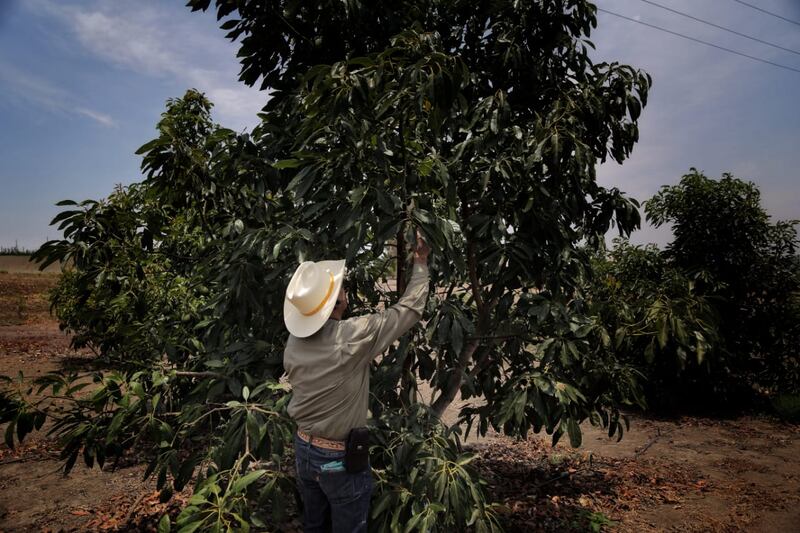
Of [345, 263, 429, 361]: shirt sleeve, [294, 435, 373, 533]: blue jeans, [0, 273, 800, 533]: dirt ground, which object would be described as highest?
[345, 263, 429, 361]: shirt sleeve

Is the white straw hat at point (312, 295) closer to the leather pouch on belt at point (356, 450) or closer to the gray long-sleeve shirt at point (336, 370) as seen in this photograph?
the gray long-sleeve shirt at point (336, 370)

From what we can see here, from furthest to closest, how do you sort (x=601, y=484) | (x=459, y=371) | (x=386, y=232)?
(x=601, y=484), (x=459, y=371), (x=386, y=232)

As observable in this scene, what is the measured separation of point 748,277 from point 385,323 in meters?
7.15

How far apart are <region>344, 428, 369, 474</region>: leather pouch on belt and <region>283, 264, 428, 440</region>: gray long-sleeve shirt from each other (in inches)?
2.5

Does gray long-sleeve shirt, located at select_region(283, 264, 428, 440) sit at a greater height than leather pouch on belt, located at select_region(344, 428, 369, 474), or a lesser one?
greater

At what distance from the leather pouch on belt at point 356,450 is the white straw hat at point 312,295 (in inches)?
19.9

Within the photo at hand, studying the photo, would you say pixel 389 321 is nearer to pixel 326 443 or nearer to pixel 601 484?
pixel 326 443

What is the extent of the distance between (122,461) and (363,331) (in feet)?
15.8

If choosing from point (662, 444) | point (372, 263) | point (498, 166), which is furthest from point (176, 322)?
point (662, 444)

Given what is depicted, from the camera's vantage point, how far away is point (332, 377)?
2.23 meters

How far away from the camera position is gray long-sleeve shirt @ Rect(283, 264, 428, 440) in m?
2.23

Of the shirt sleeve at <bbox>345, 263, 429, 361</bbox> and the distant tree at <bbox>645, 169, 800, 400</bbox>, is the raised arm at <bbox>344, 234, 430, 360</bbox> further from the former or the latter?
the distant tree at <bbox>645, 169, 800, 400</bbox>

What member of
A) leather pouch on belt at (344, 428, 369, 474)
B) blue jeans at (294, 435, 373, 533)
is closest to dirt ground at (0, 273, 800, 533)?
blue jeans at (294, 435, 373, 533)

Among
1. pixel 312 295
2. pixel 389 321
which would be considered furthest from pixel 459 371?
pixel 312 295
